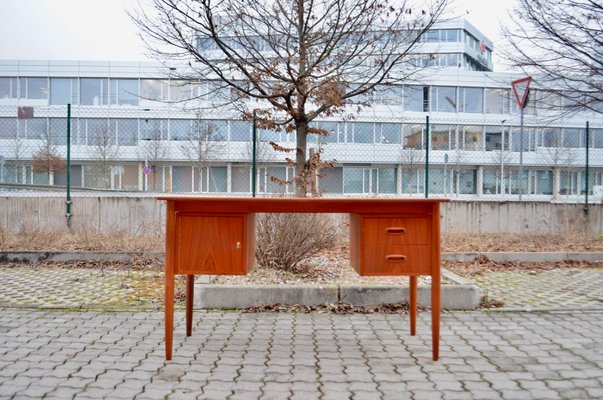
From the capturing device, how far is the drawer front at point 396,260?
347cm

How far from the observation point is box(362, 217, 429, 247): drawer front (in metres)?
3.49

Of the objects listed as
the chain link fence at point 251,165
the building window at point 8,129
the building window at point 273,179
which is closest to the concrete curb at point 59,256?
the chain link fence at point 251,165

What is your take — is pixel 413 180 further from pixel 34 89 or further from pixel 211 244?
pixel 34 89

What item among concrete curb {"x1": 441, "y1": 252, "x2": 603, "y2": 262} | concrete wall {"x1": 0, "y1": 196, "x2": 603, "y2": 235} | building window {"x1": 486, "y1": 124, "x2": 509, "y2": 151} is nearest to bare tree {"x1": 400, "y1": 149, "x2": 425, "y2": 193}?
concrete wall {"x1": 0, "y1": 196, "x2": 603, "y2": 235}

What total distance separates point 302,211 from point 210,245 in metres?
0.69

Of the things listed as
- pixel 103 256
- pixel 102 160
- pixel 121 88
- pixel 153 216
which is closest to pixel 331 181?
pixel 153 216

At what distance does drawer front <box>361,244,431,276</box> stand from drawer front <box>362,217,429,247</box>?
36mm

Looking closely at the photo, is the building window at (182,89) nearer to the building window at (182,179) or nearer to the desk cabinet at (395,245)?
the building window at (182,179)

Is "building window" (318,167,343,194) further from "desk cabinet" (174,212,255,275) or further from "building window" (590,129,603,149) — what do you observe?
"building window" (590,129,603,149)

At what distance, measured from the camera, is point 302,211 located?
3486 mm

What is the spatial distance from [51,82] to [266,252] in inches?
1396

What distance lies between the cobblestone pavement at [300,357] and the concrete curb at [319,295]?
207 millimetres

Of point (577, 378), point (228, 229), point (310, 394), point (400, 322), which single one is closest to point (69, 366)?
point (228, 229)

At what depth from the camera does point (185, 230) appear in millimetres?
3430
